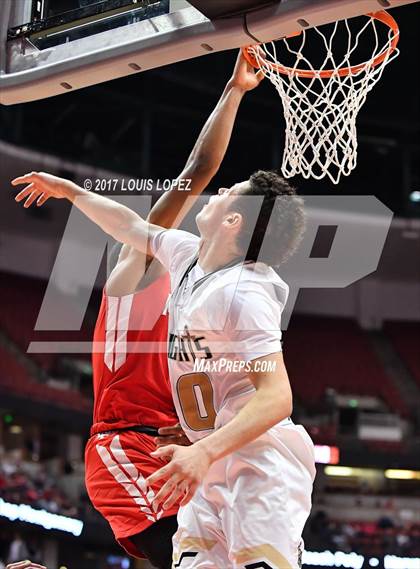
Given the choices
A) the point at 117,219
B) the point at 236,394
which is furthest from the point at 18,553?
the point at 236,394

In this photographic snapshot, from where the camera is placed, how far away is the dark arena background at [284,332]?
45.8 feet

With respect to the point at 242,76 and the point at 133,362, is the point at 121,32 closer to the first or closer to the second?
the point at 242,76

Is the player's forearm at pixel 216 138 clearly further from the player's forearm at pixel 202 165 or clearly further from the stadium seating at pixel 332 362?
the stadium seating at pixel 332 362

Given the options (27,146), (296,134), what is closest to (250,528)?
(296,134)

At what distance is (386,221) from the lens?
51.3ft

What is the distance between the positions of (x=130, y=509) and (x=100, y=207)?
1.04 metres

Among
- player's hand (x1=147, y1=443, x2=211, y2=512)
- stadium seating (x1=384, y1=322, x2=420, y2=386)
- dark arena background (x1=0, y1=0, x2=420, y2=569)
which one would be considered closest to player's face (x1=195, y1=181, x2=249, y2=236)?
player's hand (x1=147, y1=443, x2=211, y2=512)

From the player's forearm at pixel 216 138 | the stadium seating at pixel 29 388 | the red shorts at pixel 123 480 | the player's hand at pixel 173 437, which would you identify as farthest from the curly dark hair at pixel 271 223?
the stadium seating at pixel 29 388

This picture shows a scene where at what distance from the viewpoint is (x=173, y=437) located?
2971mm

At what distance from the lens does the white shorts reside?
2.34 metres

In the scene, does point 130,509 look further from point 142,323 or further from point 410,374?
point 410,374

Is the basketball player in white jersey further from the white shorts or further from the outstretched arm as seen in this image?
the outstretched arm

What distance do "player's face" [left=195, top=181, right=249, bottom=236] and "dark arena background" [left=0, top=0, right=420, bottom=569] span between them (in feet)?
32.0

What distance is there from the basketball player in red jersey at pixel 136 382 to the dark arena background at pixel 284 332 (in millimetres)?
9000
